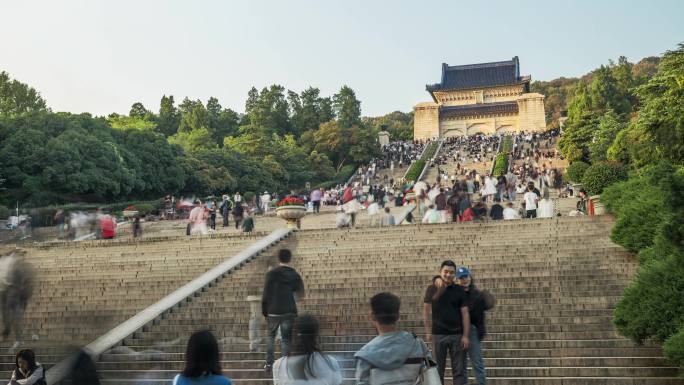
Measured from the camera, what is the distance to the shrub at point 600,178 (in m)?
20.6

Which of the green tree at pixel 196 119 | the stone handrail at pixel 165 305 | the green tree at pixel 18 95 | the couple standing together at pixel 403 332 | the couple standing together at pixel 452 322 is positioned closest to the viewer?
the couple standing together at pixel 403 332

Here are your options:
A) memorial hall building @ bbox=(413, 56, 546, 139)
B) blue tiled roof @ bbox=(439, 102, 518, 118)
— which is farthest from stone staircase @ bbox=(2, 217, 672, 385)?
blue tiled roof @ bbox=(439, 102, 518, 118)

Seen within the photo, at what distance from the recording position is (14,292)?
9.76m

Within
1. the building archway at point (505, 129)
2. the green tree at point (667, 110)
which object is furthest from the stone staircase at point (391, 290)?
the building archway at point (505, 129)

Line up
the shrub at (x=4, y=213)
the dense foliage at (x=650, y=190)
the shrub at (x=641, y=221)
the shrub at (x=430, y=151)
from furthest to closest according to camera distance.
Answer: the shrub at (x=430, y=151)
the shrub at (x=4, y=213)
the shrub at (x=641, y=221)
the dense foliage at (x=650, y=190)

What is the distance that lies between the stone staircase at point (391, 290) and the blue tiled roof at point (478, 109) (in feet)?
188

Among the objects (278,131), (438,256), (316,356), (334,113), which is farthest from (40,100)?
(316,356)

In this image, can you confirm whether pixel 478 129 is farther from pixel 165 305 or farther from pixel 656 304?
pixel 656 304

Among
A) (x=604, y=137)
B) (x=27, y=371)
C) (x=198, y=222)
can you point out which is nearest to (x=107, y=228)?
(x=198, y=222)

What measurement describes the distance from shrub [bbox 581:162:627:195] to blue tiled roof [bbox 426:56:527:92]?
56301 mm

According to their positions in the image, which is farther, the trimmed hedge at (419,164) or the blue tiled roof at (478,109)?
the blue tiled roof at (478,109)

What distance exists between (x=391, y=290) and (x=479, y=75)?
70.1 metres

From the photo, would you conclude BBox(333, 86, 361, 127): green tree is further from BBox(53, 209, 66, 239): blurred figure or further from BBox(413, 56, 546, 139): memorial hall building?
BBox(53, 209, 66, 239): blurred figure

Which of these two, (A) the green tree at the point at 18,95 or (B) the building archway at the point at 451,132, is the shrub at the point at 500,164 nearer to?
(B) the building archway at the point at 451,132
